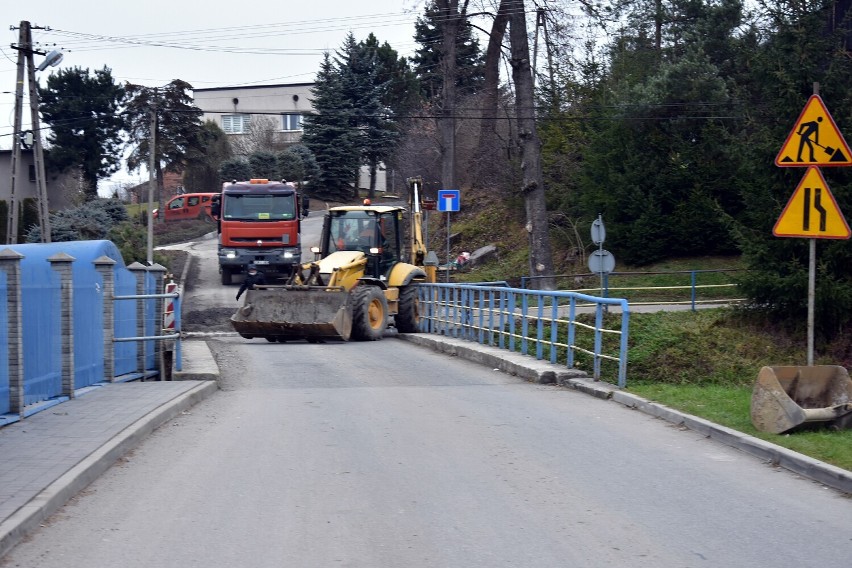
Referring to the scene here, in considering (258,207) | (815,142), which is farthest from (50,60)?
(815,142)

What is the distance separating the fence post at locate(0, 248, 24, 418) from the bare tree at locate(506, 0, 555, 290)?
18154mm

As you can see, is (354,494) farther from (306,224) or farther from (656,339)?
(306,224)

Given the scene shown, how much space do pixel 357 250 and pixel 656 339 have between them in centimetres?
1055

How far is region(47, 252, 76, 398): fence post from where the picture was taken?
12.2 meters

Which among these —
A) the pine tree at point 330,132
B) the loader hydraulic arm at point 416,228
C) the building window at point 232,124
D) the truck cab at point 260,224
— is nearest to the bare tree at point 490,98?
the loader hydraulic arm at point 416,228

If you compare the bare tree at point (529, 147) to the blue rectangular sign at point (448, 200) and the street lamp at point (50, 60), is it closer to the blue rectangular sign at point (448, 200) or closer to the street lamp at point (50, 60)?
the blue rectangular sign at point (448, 200)

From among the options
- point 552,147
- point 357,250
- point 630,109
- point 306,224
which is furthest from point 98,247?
point 306,224

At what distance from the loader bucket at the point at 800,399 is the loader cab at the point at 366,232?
15397 millimetres

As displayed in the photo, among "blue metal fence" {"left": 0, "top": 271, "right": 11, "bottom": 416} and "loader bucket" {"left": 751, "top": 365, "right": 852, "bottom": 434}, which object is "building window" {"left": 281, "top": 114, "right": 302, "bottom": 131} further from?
"loader bucket" {"left": 751, "top": 365, "right": 852, "bottom": 434}

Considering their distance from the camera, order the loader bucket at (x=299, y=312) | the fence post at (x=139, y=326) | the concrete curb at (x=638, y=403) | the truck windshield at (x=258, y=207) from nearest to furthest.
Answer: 1. the concrete curb at (x=638, y=403)
2. the fence post at (x=139, y=326)
3. the loader bucket at (x=299, y=312)
4. the truck windshield at (x=258, y=207)

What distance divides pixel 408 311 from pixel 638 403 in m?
13.5

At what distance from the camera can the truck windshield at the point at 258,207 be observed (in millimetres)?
36188

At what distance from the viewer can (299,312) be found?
21953 mm

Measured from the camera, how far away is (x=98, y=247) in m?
14.1
